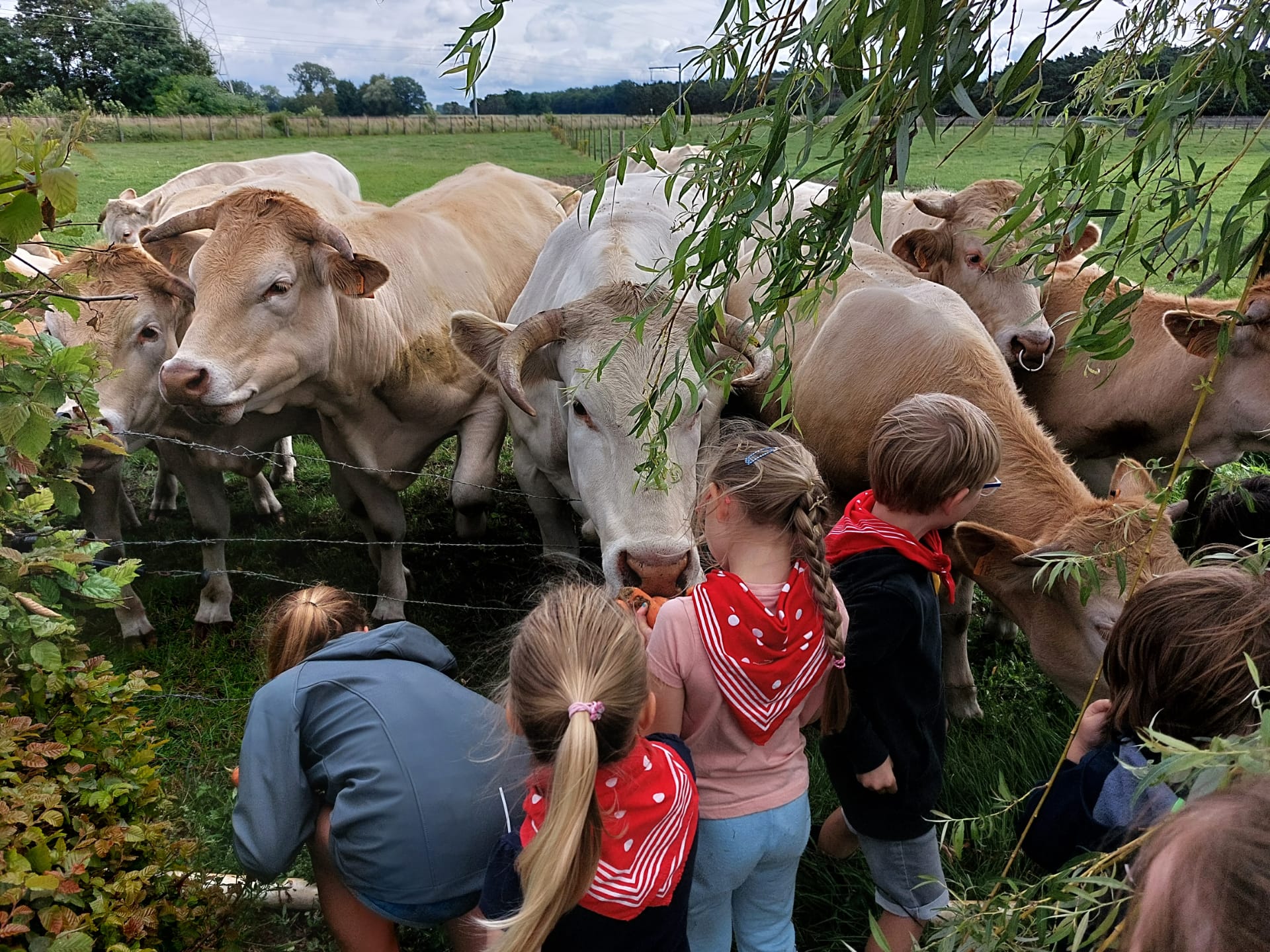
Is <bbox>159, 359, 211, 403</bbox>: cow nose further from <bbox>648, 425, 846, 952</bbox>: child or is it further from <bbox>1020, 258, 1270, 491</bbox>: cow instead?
<bbox>1020, 258, 1270, 491</bbox>: cow

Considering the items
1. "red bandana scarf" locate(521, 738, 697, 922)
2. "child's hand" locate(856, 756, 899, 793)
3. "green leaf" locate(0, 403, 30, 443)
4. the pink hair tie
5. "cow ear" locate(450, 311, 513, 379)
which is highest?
"green leaf" locate(0, 403, 30, 443)

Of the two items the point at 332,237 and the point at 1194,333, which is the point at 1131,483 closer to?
the point at 1194,333

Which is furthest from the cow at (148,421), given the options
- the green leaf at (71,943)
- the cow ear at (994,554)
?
the cow ear at (994,554)

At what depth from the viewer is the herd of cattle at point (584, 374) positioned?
10.5 ft

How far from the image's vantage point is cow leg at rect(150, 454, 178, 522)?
6.34m

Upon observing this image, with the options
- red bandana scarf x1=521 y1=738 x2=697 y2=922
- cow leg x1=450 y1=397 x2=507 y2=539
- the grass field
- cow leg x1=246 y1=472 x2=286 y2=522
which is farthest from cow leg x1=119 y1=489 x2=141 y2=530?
red bandana scarf x1=521 y1=738 x2=697 y2=922

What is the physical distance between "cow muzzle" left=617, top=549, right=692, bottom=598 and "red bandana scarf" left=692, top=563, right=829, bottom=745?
3.10 feet

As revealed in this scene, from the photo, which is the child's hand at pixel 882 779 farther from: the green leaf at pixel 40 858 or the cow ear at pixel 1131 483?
the green leaf at pixel 40 858

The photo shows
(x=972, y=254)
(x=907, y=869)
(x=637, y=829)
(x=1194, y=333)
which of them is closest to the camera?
(x=637, y=829)

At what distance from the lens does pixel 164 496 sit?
21.1ft

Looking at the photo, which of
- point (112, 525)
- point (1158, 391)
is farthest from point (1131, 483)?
point (112, 525)

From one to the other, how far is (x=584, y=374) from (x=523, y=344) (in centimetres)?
37

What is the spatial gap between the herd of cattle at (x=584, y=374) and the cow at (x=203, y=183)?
96cm

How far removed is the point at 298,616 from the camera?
2494 mm
